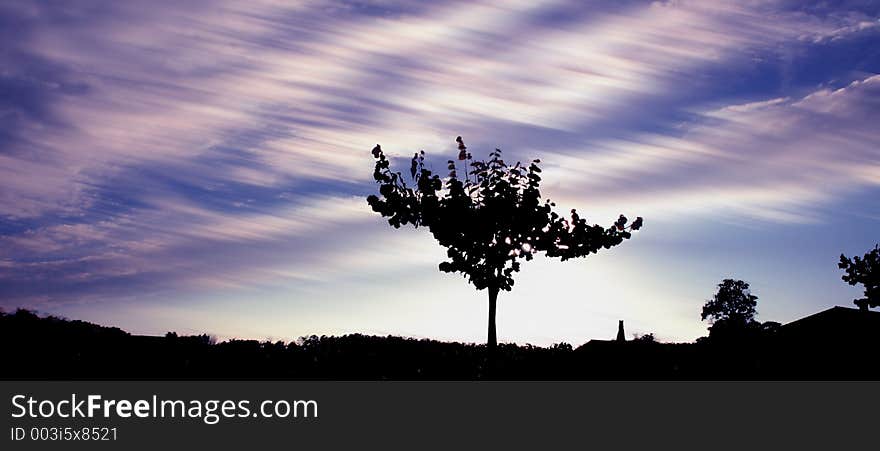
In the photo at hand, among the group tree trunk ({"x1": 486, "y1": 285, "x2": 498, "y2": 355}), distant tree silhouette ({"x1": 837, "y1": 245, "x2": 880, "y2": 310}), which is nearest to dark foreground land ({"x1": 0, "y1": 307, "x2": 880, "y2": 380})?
tree trunk ({"x1": 486, "y1": 285, "x2": 498, "y2": 355})

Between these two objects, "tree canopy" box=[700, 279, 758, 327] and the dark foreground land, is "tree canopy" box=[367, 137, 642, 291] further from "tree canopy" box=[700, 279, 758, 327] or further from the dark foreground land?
"tree canopy" box=[700, 279, 758, 327]

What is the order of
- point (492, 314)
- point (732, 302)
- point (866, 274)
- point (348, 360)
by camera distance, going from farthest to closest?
point (732, 302)
point (866, 274)
point (492, 314)
point (348, 360)

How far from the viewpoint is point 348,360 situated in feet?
74.4

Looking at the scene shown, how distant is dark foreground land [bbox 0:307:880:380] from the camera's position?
19984 mm

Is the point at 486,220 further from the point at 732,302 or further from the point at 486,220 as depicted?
the point at 732,302

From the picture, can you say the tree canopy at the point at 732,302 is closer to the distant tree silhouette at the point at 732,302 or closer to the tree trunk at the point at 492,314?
the distant tree silhouette at the point at 732,302

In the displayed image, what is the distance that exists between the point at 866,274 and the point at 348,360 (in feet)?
156

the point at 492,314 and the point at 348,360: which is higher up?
the point at 492,314

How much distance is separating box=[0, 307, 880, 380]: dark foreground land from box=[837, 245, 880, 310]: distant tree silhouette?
31.4 meters

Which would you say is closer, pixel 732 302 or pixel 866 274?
pixel 866 274

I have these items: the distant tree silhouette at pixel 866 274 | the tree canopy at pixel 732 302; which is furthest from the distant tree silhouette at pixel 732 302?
the distant tree silhouette at pixel 866 274

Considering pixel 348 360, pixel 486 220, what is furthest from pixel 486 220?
pixel 348 360

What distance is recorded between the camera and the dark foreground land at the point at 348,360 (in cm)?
1998
